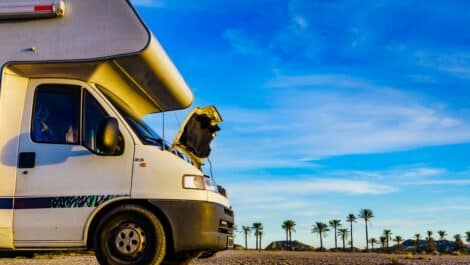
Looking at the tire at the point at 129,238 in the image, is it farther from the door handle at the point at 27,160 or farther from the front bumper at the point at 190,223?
the door handle at the point at 27,160

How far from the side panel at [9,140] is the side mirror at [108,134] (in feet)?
3.60

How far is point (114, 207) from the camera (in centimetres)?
670

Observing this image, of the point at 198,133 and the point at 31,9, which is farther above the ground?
the point at 31,9

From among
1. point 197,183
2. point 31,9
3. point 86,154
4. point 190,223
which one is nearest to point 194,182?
point 197,183

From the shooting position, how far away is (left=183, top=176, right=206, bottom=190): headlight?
6.89 m

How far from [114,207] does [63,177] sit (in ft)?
2.25

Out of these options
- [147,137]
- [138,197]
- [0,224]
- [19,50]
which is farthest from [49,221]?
[19,50]

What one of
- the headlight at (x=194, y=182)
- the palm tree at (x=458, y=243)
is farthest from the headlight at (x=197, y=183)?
the palm tree at (x=458, y=243)

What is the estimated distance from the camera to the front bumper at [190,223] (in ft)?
22.1

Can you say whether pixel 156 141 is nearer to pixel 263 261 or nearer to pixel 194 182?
Answer: pixel 194 182

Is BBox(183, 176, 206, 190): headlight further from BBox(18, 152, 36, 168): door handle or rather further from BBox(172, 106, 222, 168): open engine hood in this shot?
BBox(18, 152, 36, 168): door handle

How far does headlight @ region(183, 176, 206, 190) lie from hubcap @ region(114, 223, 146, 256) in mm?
751

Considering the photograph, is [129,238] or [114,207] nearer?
[129,238]

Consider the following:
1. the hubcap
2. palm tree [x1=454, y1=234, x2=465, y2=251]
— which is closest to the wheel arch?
the hubcap
